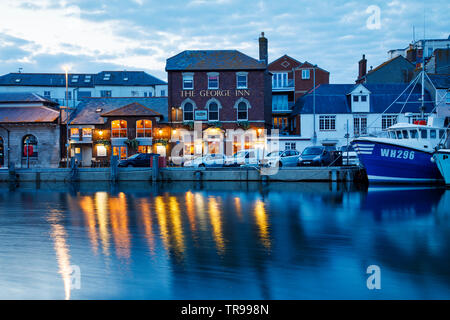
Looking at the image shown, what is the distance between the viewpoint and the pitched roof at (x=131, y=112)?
168 ft

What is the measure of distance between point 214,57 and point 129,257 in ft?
139

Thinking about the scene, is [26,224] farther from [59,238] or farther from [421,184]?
[421,184]

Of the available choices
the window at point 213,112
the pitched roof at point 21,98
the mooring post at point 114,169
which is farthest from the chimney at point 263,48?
the pitched roof at point 21,98

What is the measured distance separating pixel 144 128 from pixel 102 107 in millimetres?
7222

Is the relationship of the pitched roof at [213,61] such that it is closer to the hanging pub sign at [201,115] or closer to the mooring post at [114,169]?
the hanging pub sign at [201,115]

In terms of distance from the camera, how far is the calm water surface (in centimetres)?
1061

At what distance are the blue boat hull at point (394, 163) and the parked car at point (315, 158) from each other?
3.29 meters

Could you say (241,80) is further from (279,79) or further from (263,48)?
(279,79)

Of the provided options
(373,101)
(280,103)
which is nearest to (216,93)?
(280,103)

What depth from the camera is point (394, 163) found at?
112 ft

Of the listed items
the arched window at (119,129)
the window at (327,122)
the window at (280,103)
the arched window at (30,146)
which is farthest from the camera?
the window at (280,103)

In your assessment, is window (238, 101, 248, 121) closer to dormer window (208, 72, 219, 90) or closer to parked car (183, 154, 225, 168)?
dormer window (208, 72, 219, 90)

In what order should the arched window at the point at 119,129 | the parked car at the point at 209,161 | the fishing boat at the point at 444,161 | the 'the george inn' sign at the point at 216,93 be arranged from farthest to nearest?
the arched window at the point at 119,129, the 'the george inn' sign at the point at 216,93, the parked car at the point at 209,161, the fishing boat at the point at 444,161

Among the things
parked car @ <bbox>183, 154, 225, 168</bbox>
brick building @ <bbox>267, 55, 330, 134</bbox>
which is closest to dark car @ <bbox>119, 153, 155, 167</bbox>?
parked car @ <bbox>183, 154, 225, 168</bbox>
